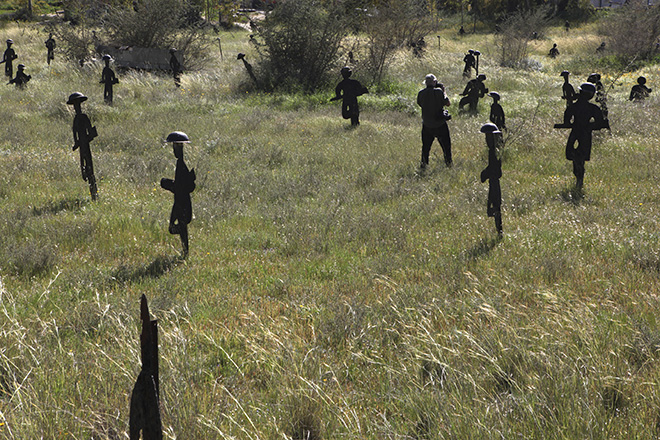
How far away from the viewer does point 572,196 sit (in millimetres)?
8508

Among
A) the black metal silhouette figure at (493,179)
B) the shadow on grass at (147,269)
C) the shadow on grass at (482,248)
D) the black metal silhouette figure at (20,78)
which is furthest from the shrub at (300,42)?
the shadow on grass at (147,269)

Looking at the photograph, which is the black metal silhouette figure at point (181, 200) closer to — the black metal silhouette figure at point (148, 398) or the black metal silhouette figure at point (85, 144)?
the black metal silhouette figure at point (85, 144)

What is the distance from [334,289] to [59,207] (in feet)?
15.2

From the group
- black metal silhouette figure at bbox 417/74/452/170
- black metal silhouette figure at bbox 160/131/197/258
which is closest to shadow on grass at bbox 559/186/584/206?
black metal silhouette figure at bbox 417/74/452/170

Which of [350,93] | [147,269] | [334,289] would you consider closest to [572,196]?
[334,289]

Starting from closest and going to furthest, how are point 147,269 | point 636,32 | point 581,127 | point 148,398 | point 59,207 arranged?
point 148,398, point 147,269, point 59,207, point 581,127, point 636,32

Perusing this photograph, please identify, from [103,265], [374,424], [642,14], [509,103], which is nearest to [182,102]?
[509,103]

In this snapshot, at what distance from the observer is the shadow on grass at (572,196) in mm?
8172

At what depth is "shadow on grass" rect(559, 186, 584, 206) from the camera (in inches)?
322

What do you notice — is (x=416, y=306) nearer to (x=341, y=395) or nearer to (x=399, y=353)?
(x=399, y=353)

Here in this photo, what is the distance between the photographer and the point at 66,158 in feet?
35.1

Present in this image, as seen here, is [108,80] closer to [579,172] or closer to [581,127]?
[581,127]

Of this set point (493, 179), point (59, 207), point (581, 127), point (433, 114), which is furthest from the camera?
point (433, 114)

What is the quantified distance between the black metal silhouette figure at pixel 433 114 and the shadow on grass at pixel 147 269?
5.78 m
